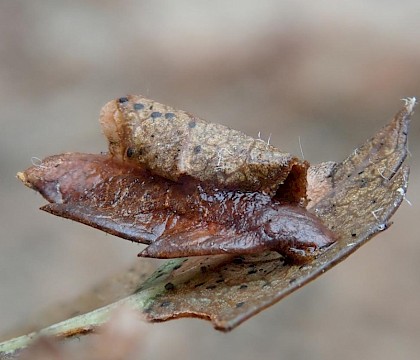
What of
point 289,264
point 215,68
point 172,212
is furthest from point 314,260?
point 215,68

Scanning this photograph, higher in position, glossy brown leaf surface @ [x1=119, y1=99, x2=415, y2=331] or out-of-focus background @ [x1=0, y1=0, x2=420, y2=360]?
glossy brown leaf surface @ [x1=119, y1=99, x2=415, y2=331]

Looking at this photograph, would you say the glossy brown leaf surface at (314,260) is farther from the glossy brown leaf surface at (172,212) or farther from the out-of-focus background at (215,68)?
the out-of-focus background at (215,68)

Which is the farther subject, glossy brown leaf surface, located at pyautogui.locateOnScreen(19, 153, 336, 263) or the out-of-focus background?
the out-of-focus background

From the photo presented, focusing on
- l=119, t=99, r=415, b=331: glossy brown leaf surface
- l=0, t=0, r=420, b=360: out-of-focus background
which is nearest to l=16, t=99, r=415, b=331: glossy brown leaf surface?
l=119, t=99, r=415, b=331: glossy brown leaf surface

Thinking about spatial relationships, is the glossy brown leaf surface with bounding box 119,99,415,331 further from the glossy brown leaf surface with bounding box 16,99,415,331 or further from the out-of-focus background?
the out-of-focus background

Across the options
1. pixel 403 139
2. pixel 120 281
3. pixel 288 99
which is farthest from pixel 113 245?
pixel 403 139

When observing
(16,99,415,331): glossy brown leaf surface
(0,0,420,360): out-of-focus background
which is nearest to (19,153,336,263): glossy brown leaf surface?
(16,99,415,331): glossy brown leaf surface

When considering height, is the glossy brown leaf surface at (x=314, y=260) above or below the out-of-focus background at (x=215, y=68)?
above

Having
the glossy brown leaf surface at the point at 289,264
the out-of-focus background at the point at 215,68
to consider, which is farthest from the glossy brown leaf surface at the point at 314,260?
the out-of-focus background at the point at 215,68
